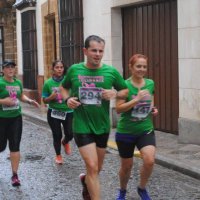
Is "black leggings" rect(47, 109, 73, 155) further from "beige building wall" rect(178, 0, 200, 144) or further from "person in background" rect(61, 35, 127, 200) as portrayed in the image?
"person in background" rect(61, 35, 127, 200)

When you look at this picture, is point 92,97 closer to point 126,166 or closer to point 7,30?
point 126,166

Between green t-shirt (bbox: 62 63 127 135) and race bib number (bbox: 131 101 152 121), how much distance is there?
37 centimetres

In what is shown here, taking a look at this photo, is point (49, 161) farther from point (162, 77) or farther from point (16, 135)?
point (162, 77)

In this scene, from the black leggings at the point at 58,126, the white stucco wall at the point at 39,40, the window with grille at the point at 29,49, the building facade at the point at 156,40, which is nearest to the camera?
the black leggings at the point at 58,126

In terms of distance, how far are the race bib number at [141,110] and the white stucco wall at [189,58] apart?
11.9ft

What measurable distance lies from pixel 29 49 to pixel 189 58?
36.9ft

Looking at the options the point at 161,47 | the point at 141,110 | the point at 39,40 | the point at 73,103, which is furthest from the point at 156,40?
the point at 39,40

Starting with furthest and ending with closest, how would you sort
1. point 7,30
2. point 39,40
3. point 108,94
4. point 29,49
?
point 7,30
point 29,49
point 39,40
point 108,94

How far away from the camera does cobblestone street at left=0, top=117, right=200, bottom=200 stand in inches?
258

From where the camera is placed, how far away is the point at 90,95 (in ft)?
17.9

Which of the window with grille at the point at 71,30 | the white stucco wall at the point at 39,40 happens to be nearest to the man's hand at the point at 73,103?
the window with grille at the point at 71,30

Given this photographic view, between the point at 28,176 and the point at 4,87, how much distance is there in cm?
136

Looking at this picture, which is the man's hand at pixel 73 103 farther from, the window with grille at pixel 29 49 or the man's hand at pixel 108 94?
the window with grille at pixel 29 49

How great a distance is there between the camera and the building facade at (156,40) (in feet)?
30.8
